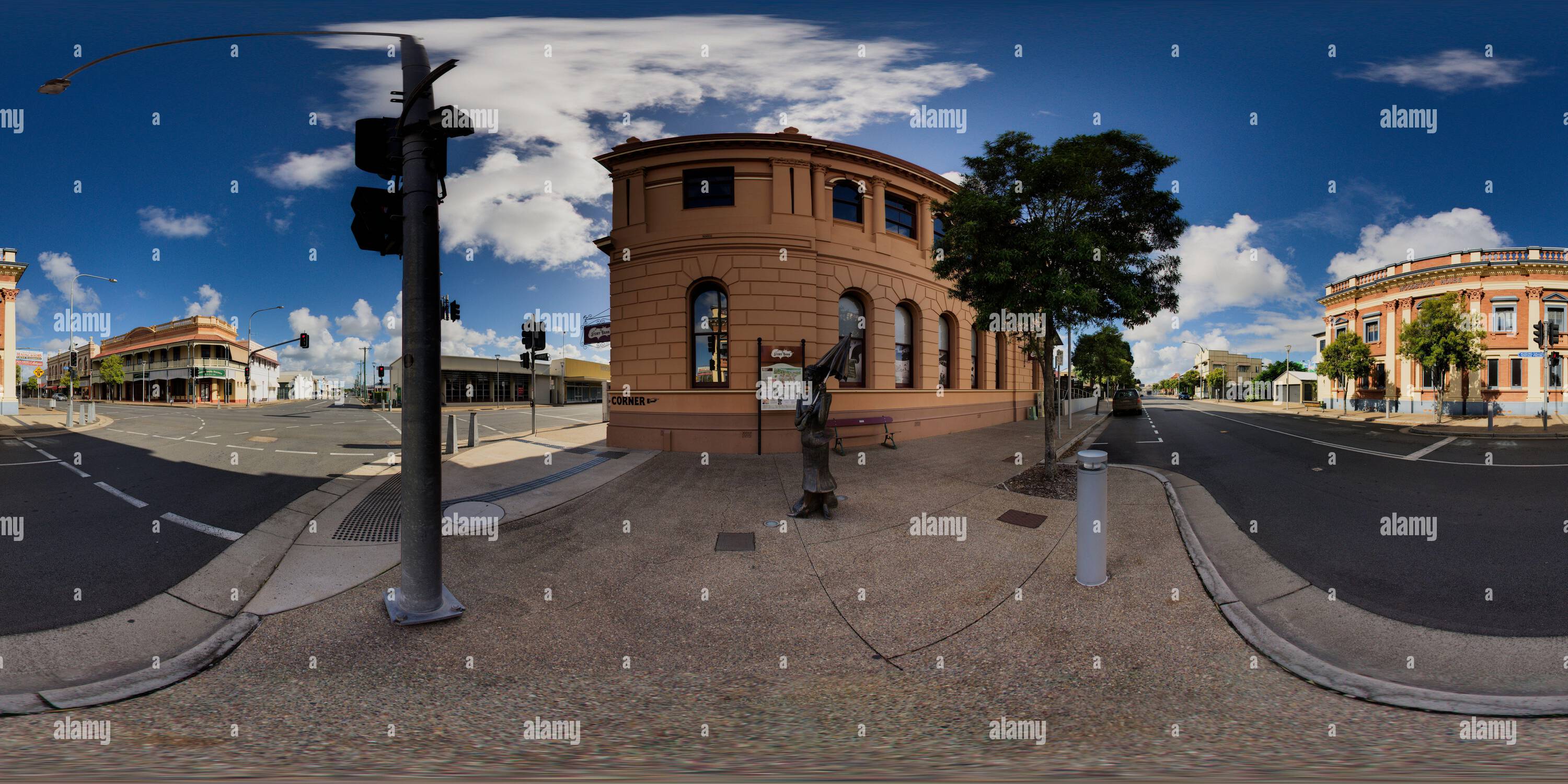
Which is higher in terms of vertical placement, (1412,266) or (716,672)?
(1412,266)

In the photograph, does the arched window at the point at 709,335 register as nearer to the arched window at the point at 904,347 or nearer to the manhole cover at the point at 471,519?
the arched window at the point at 904,347

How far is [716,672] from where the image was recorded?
11.0 feet

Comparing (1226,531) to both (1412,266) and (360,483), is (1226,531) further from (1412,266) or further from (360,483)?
(1412,266)

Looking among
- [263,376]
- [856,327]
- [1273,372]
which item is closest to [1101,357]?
Result: [856,327]

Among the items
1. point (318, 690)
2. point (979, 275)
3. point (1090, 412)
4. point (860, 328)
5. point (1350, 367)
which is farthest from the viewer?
point (1350, 367)

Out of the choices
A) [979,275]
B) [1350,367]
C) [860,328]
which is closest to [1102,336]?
[860,328]

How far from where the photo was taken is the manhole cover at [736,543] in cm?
554

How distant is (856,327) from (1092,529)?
35.8 ft

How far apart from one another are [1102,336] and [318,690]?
94.1ft

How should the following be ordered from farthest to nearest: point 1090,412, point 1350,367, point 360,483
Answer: point 1350,367, point 1090,412, point 360,483

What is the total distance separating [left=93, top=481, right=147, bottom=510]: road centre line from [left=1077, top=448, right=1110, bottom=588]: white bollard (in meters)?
11.1

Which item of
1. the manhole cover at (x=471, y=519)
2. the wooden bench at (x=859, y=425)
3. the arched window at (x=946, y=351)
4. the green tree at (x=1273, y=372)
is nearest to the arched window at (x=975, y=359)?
the arched window at (x=946, y=351)

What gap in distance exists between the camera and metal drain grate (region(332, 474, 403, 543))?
586 centimetres

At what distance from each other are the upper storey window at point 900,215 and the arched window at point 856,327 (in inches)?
107
